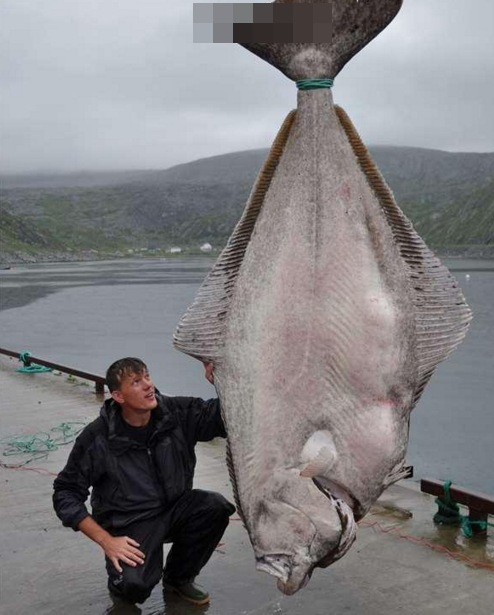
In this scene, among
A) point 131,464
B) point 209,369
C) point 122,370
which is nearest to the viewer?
point 209,369

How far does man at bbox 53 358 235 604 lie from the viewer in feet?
12.4

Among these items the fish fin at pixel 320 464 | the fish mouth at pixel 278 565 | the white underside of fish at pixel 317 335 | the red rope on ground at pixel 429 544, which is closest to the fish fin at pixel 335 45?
the white underside of fish at pixel 317 335

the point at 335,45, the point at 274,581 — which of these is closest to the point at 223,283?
the point at 335,45

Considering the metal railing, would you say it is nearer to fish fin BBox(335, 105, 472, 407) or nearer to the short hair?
the short hair

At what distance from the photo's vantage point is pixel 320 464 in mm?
2961

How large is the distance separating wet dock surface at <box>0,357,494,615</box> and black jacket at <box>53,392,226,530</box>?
0.68m

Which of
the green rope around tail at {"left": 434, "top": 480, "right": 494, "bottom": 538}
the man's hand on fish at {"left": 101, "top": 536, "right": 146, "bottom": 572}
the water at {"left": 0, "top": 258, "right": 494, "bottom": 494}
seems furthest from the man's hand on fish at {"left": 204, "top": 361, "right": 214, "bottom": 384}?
the water at {"left": 0, "top": 258, "right": 494, "bottom": 494}

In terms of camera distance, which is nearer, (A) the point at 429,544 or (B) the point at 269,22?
(B) the point at 269,22

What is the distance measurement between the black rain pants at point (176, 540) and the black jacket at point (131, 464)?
0.08m

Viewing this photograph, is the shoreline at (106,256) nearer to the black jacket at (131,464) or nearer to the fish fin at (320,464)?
the black jacket at (131,464)

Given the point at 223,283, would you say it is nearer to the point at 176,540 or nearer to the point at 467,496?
the point at 176,540

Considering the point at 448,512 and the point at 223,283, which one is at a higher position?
the point at 223,283

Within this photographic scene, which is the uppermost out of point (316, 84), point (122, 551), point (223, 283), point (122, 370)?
point (316, 84)

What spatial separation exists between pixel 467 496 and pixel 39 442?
4731mm
